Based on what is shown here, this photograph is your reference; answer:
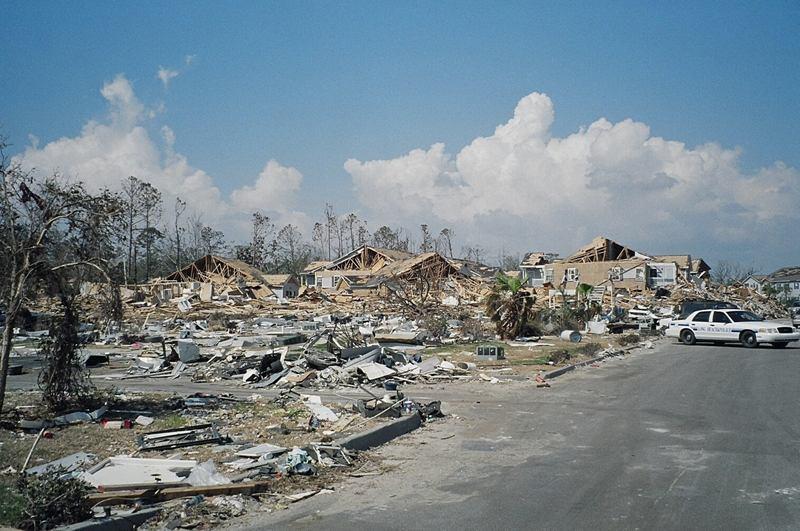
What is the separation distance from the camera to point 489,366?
20594 millimetres

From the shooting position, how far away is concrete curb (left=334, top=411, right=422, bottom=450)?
962 cm

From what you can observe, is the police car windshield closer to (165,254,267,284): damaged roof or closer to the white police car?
the white police car

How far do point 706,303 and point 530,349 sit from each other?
16.5 m

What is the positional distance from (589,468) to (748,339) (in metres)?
22.5

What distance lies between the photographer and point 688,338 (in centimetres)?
3038

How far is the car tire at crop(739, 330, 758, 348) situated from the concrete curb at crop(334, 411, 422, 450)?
20.8m

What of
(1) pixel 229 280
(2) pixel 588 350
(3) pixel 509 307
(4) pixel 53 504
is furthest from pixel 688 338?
(1) pixel 229 280

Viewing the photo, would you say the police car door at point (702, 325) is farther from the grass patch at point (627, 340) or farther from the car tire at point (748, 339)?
the grass patch at point (627, 340)

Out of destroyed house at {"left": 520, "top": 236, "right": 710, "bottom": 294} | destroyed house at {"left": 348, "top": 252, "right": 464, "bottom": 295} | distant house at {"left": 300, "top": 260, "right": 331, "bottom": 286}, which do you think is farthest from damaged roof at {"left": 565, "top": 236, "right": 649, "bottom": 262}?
distant house at {"left": 300, "top": 260, "right": 331, "bottom": 286}

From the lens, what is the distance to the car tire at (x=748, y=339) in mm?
27141

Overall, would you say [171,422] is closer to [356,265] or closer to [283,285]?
[283,285]

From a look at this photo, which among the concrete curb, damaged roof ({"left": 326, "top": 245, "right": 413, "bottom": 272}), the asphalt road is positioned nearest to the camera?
the asphalt road

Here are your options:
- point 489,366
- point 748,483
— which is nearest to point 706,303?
point 489,366

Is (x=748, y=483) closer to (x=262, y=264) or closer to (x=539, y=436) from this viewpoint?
(x=539, y=436)
